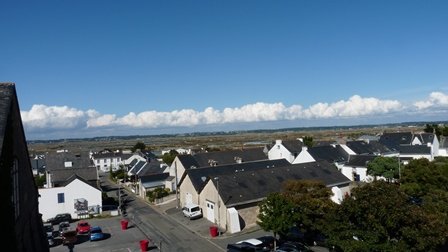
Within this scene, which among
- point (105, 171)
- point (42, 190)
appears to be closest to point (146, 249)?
point (42, 190)

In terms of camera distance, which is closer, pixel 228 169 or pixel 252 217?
pixel 252 217

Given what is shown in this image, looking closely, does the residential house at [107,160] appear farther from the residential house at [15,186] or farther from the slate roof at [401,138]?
the residential house at [15,186]

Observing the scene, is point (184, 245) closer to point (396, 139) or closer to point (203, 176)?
point (203, 176)

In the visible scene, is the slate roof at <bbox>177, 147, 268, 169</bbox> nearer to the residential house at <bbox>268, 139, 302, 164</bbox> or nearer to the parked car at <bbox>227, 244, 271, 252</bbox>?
the residential house at <bbox>268, 139, 302, 164</bbox>

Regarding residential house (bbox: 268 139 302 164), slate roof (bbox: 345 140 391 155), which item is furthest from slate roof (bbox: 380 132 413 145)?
residential house (bbox: 268 139 302 164)

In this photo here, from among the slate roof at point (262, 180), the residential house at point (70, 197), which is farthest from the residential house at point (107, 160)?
the slate roof at point (262, 180)

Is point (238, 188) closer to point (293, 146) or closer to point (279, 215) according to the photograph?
point (279, 215)

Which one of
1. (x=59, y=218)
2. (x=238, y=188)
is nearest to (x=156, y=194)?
(x=59, y=218)
